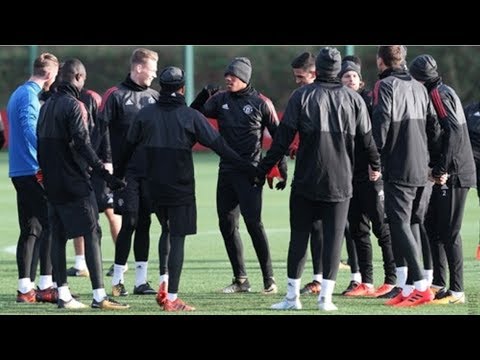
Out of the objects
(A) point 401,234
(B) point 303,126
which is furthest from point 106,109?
(A) point 401,234

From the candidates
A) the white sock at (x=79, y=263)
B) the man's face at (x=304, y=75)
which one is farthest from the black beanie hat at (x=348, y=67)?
the white sock at (x=79, y=263)

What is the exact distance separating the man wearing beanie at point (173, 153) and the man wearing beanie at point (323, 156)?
597 millimetres

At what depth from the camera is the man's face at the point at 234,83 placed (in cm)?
1127

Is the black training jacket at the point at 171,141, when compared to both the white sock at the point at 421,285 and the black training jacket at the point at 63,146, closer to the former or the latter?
the black training jacket at the point at 63,146

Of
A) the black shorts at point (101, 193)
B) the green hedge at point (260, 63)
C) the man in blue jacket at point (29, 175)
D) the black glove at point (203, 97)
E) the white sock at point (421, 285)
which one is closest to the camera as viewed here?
the white sock at point (421, 285)

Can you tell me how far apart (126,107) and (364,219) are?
7.85ft

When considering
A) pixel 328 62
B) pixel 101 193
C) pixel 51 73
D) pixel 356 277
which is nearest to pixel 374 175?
pixel 328 62

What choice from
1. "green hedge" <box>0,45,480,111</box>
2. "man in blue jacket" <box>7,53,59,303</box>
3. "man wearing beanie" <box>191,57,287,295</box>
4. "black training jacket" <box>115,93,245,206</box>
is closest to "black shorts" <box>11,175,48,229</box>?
"man in blue jacket" <box>7,53,59,303</box>

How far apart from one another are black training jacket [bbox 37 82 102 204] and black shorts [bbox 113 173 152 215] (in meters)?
1.13

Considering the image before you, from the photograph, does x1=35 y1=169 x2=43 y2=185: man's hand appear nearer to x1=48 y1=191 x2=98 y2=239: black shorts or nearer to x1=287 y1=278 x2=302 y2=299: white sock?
x1=48 y1=191 x2=98 y2=239: black shorts

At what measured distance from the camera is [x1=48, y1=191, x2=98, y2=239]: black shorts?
32.7 ft

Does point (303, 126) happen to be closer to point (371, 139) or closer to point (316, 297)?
point (371, 139)

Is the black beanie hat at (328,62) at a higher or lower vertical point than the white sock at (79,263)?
higher
